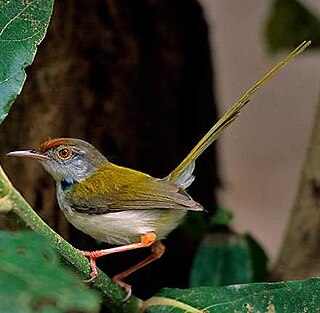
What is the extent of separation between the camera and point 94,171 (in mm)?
1795

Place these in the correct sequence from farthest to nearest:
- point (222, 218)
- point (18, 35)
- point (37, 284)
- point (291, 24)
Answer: point (291, 24) → point (222, 218) → point (18, 35) → point (37, 284)

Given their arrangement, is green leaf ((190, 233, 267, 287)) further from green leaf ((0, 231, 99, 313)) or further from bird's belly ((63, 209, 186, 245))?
green leaf ((0, 231, 99, 313))

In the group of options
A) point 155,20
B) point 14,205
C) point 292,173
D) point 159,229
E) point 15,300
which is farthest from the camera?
point 292,173

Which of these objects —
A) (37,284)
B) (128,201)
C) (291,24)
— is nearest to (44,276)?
(37,284)

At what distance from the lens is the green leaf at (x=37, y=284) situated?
0.73 meters

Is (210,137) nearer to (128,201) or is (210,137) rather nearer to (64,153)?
(128,201)

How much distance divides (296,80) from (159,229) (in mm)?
3765

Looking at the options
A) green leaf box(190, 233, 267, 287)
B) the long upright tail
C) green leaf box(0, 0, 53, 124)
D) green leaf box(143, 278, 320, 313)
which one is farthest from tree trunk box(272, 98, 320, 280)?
green leaf box(0, 0, 53, 124)

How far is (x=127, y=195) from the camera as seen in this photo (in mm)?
1649

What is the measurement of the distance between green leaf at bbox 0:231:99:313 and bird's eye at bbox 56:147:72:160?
0.89m

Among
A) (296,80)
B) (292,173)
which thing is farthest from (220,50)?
(292,173)

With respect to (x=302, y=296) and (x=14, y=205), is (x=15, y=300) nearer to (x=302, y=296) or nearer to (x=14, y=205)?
(x=14, y=205)

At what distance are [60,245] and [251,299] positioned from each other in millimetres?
418

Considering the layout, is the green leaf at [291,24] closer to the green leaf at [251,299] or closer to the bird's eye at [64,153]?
the bird's eye at [64,153]
